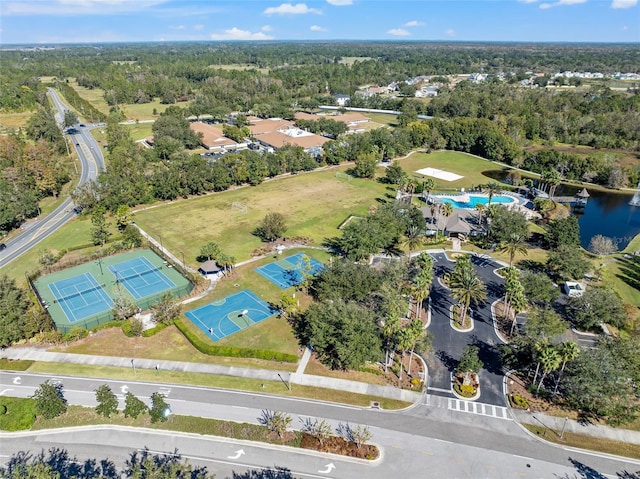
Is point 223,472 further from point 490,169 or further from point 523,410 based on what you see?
point 490,169

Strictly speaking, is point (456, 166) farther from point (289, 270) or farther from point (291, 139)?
point (289, 270)

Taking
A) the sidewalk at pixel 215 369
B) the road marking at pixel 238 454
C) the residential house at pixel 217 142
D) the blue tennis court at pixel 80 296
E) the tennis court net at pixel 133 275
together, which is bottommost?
the road marking at pixel 238 454

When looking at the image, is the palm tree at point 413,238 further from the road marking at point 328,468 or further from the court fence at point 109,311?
the road marking at point 328,468

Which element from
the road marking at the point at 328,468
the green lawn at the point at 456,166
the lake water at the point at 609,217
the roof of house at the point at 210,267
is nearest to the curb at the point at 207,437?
the road marking at the point at 328,468

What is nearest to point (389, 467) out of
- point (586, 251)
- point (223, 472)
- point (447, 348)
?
point (223, 472)

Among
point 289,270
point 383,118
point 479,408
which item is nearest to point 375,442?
point 479,408

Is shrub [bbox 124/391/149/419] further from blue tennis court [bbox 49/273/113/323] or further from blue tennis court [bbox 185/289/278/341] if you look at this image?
blue tennis court [bbox 49/273/113/323]
